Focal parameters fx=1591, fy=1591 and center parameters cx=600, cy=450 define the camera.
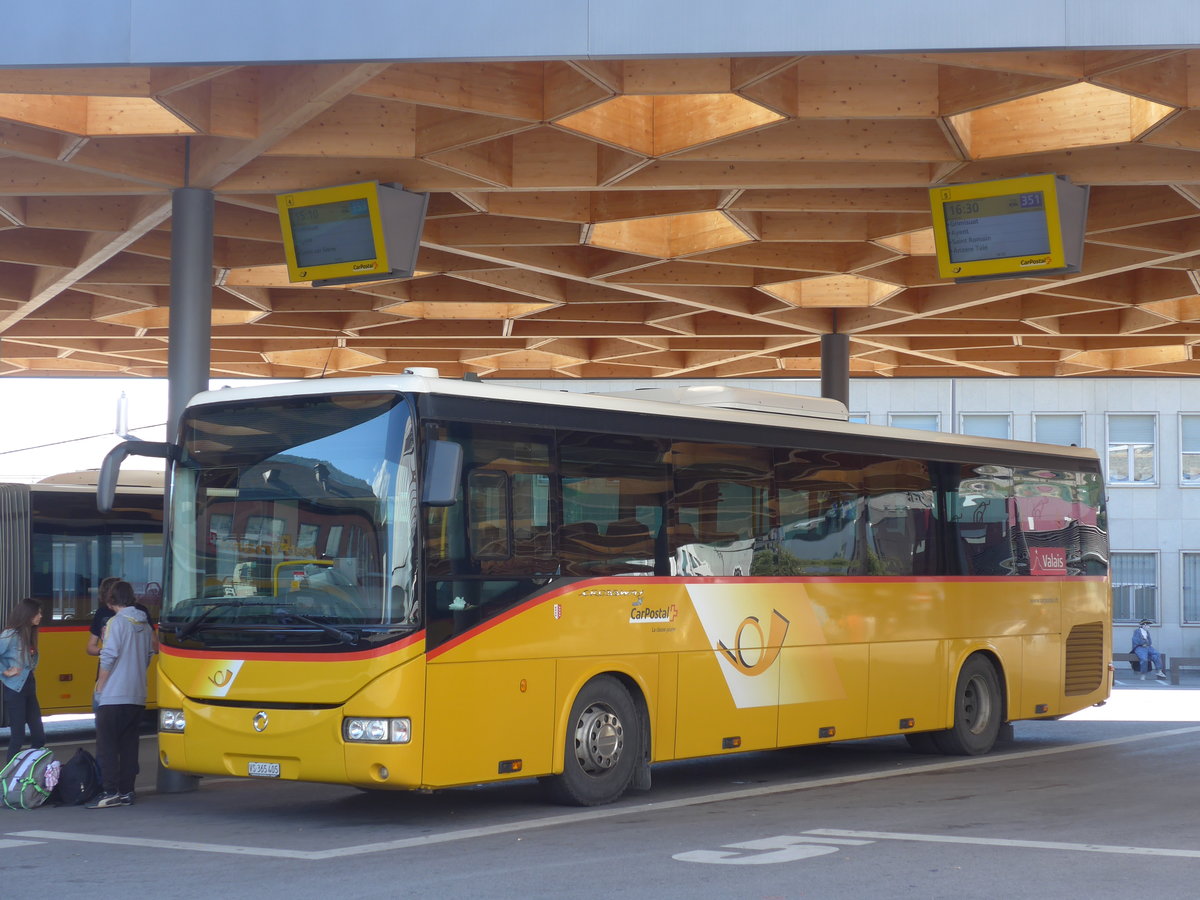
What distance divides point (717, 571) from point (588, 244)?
6.27m

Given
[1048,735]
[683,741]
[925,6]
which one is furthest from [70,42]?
[1048,735]

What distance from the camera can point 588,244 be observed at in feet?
60.3

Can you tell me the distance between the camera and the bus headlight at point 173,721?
38.0 feet

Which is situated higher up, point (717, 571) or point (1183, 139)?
point (1183, 139)

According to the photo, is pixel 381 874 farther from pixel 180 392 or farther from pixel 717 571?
pixel 180 392

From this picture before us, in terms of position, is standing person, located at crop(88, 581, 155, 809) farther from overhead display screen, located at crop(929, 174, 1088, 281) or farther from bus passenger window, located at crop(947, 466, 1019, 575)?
bus passenger window, located at crop(947, 466, 1019, 575)

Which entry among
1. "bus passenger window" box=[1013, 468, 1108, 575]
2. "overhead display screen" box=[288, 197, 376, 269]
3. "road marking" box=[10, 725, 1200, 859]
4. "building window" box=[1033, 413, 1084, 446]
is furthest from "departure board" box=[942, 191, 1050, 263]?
"building window" box=[1033, 413, 1084, 446]

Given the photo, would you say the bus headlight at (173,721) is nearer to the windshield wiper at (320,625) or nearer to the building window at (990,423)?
the windshield wiper at (320,625)

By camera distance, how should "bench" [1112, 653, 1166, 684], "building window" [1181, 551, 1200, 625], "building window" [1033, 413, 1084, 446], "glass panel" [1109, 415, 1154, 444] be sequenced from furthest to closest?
"building window" [1033, 413, 1084, 446]
"glass panel" [1109, 415, 1154, 444]
"building window" [1181, 551, 1200, 625]
"bench" [1112, 653, 1166, 684]

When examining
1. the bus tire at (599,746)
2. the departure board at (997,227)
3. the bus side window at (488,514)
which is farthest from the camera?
the departure board at (997,227)

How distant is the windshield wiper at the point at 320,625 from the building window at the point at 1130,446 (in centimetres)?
3776

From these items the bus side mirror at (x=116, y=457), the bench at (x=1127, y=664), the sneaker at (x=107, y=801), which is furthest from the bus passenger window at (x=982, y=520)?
the bench at (x=1127, y=664)

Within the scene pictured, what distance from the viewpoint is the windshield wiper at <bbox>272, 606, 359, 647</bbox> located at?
10.8m

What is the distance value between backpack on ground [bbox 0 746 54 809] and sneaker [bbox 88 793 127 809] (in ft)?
1.21
